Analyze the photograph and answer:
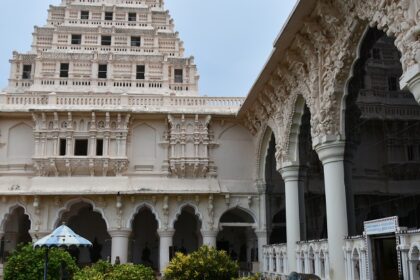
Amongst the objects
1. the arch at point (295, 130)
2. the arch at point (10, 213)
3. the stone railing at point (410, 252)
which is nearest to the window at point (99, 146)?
the arch at point (10, 213)

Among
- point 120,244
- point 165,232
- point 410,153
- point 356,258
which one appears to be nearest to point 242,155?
point 165,232

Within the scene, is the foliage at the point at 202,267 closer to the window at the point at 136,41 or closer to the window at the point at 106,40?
the window at the point at 136,41

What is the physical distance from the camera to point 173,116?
21.2 meters

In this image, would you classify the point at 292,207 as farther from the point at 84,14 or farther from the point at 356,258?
the point at 84,14

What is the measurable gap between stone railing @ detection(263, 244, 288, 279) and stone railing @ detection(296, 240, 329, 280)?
154cm

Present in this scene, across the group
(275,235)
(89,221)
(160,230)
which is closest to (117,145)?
(160,230)

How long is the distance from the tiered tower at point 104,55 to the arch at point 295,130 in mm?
13031

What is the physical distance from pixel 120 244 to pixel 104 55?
13.5 meters

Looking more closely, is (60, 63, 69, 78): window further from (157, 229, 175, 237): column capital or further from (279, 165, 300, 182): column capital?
(279, 165, 300, 182): column capital

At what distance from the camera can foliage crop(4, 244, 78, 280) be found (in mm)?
12336

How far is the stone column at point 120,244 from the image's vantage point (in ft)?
65.1

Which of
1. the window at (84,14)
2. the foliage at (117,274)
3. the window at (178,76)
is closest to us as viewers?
the foliage at (117,274)

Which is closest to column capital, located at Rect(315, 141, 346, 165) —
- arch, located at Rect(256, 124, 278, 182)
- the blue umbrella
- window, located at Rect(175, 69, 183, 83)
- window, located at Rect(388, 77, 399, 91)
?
the blue umbrella

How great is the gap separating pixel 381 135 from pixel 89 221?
50.5 feet
